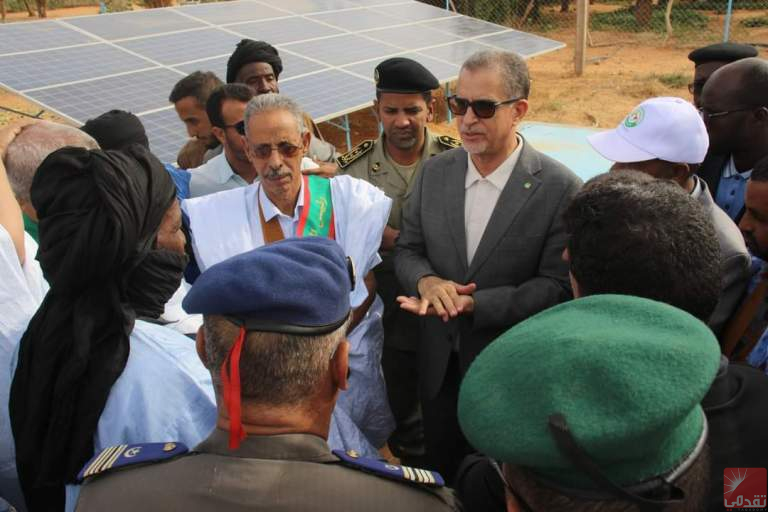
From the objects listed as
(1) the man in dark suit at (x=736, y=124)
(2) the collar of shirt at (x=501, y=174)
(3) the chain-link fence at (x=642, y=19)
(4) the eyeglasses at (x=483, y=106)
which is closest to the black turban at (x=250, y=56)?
(4) the eyeglasses at (x=483, y=106)

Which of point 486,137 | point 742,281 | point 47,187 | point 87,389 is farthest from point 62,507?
point 742,281

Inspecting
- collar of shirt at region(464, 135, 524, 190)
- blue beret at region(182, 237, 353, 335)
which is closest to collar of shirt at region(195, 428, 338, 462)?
blue beret at region(182, 237, 353, 335)

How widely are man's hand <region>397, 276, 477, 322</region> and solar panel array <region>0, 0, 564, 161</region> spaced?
3.78 meters

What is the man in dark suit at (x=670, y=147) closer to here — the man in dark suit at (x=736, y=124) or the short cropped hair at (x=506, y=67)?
the short cropped hair at (x=506, y=67)

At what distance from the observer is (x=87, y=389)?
171 cm

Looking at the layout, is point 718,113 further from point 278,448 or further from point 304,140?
point 278,448

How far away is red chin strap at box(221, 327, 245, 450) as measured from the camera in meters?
1.29

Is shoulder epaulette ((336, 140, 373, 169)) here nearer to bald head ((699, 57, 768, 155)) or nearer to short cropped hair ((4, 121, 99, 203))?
short cropped hair ((4, 121, 99, 203))

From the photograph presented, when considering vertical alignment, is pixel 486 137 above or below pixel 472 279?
above

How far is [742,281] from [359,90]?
5.83m

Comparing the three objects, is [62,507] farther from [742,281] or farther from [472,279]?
[742,281]

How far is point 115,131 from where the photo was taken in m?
3.60

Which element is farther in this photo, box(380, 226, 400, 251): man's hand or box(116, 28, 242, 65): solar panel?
box(116, 28, 242, 65): solar panel

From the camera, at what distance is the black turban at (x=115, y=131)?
3.59 meters
